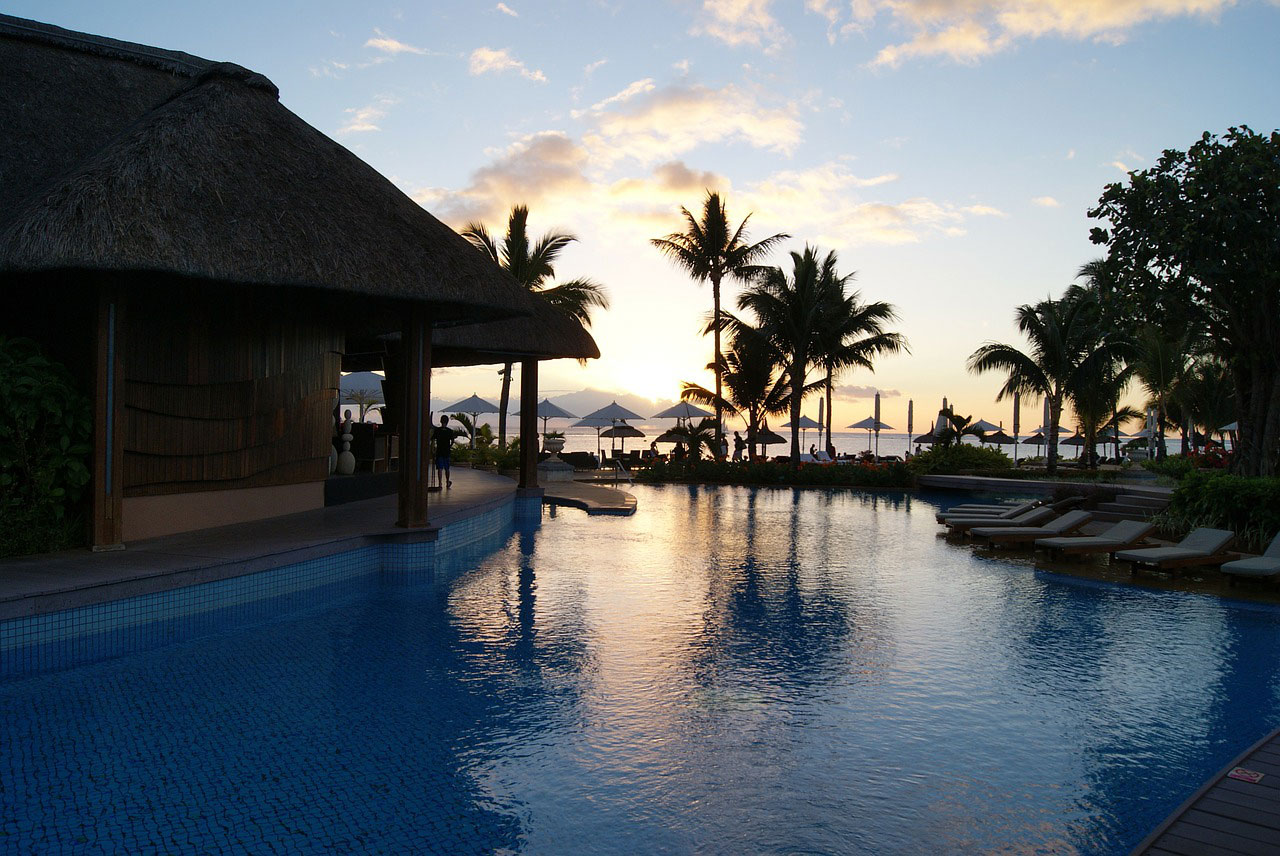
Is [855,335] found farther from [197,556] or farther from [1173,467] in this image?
[197,556]

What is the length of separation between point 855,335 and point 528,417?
11.8 meters

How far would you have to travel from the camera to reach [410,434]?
346 inches

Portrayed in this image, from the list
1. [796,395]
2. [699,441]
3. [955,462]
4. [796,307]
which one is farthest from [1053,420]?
[699,441]

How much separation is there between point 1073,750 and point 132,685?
17.4 ft

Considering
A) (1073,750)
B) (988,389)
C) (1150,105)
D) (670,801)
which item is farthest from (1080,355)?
(670,801)

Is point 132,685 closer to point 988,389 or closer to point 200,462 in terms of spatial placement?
point 200,462

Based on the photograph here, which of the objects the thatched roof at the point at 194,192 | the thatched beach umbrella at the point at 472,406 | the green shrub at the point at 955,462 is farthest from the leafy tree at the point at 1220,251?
the thatched beach umbrella at the point at 472,406

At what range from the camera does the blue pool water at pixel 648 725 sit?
10.7ft

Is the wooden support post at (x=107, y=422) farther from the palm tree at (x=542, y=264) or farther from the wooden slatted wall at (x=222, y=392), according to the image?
the palm tree at (x=542, y=264)

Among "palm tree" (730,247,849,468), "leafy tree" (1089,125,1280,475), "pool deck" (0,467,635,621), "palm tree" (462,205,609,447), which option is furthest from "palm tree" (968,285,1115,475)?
"pool deck" (0,467,635,621)

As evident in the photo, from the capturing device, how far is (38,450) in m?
6.51

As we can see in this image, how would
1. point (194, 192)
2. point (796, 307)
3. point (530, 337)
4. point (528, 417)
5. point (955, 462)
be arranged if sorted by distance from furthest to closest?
point (796, 307) < point (955, 462) < point (528, 417) < point (530, 337) < point (194, 192)

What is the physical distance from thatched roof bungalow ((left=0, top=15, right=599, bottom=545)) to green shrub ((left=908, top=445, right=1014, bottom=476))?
589 inches

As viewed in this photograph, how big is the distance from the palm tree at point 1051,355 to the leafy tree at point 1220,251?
8643mm
